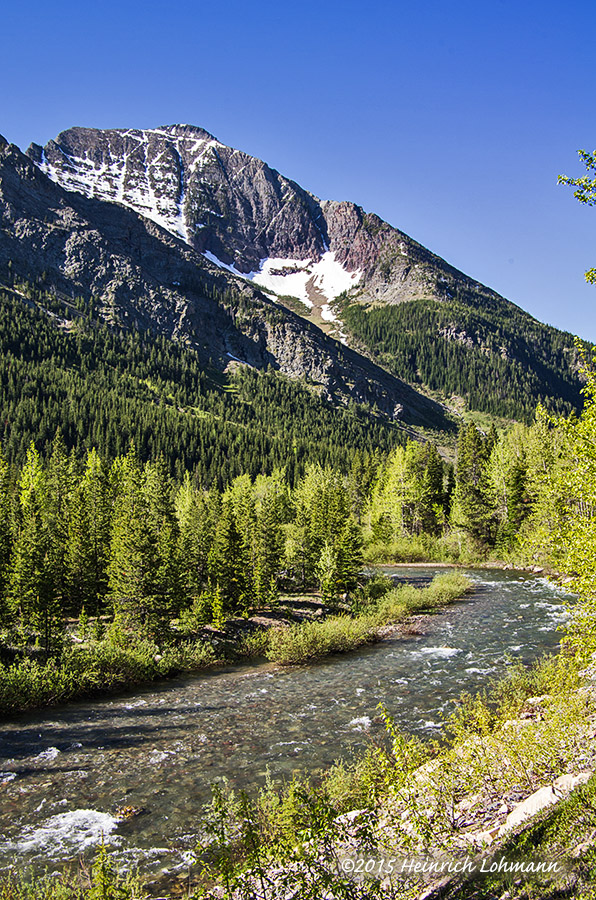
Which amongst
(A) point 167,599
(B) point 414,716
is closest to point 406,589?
(A) point 167,599

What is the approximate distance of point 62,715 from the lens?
21.9 metres

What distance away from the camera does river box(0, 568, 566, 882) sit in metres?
13.0

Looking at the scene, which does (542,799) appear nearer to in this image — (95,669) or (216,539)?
(95,669)

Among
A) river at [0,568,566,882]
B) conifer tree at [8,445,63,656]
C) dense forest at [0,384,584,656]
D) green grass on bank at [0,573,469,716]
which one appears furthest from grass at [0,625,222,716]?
dense forest at [0,384,584,656]

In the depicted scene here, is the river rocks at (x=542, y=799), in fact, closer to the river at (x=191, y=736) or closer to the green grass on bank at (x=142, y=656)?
the river at (x=191, y=736)

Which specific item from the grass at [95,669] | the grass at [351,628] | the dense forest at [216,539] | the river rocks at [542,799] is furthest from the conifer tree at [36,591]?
the river rocks at [542,799]

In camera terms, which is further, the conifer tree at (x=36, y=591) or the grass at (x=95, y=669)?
the conifer tree at (x=36, y=591)

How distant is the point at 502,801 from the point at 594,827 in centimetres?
Answer: 299

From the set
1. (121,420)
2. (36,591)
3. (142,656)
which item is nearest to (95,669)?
(142,656)

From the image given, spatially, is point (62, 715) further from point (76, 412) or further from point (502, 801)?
point (76, 412)

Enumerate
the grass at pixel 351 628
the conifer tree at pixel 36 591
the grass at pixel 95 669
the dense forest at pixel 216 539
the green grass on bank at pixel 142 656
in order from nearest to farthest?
1. the grass at pixel 95 669
2. the green grass on bank at pixel 142 656
3. the conifer tree at pixel 36 591
4. the dense forest at pixel 216 539
5. the grass at pixel 351 628

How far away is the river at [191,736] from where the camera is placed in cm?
1297

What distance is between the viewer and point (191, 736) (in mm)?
19000

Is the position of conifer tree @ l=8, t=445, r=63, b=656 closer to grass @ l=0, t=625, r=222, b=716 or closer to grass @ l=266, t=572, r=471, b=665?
grass @ l=0, t=625, r=222, b=716
